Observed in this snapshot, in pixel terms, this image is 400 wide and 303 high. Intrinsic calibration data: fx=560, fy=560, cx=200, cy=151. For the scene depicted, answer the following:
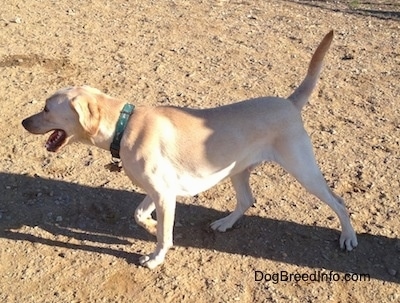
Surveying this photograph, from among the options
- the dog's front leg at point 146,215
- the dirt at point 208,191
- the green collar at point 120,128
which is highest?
the green collar at point 120,128

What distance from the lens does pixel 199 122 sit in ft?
12.5

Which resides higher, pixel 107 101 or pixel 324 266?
pixel 107 101

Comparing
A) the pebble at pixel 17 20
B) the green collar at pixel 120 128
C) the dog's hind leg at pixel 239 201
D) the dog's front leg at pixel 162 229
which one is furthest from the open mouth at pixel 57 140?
the pebble at pixel 17 20

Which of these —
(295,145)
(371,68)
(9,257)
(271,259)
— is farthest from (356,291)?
(371,68)

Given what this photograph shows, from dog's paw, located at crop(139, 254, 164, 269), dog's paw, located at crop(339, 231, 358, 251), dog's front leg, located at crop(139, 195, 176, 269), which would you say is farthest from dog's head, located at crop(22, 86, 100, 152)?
dog's paw, located at crop(339, 231, 358, 251)

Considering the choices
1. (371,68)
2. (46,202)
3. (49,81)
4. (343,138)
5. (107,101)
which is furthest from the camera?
(371,68)

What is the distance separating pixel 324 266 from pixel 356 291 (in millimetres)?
302

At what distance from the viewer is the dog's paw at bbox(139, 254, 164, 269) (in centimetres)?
396

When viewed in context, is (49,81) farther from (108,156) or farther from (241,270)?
(241,270)

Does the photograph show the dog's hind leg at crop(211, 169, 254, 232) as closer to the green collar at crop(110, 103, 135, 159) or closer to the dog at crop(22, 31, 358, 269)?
the dog at crop(22, 31, 358, 269)

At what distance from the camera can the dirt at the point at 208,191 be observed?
3.91 meters

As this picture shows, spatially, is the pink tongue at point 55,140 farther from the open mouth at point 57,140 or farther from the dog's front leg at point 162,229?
the dog's front leg at point 162,229

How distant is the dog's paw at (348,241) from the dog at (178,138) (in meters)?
0.32

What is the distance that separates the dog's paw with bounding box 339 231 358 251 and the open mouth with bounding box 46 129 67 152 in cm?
217
